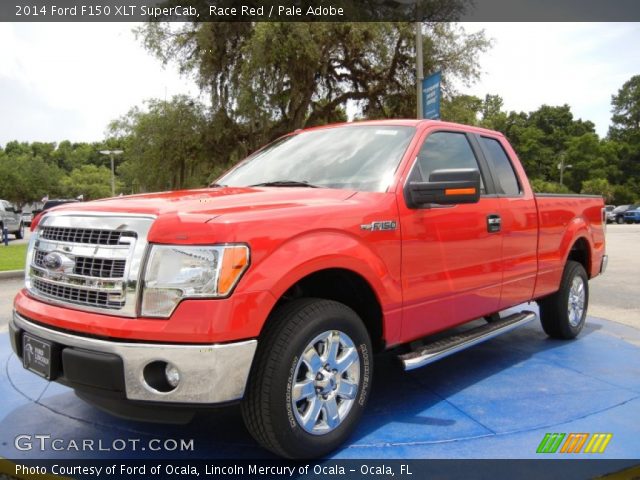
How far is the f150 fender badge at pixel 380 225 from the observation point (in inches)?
123

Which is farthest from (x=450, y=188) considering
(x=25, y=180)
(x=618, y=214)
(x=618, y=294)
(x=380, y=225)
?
(x=25, y=180)

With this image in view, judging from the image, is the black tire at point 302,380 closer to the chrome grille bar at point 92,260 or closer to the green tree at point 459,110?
the chrome grille bar at point 92,260

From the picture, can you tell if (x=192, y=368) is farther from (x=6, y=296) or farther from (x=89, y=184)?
(x=89, y=184)

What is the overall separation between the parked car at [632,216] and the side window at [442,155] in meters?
42.2

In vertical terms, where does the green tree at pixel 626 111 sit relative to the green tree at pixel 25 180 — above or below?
above

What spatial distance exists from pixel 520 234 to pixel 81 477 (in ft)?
11.5

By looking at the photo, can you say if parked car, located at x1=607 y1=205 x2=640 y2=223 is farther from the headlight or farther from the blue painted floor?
the headlight

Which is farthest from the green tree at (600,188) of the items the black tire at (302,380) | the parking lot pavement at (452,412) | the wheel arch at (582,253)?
the black tire at (302,380)

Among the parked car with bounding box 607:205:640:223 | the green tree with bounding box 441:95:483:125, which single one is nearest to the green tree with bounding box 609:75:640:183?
the parked car with bounding box 607:205:640:223

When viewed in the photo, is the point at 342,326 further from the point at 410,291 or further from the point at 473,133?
the point at 473,133

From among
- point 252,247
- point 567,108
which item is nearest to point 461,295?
point 252,247

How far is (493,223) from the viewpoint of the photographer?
412 centimetres

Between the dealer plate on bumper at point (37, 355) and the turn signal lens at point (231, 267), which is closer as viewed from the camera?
the turn signal lens at point (231, 267)

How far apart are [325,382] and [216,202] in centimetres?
111
